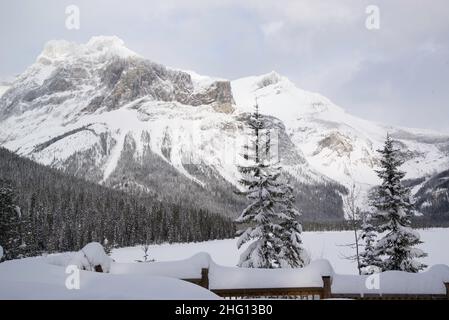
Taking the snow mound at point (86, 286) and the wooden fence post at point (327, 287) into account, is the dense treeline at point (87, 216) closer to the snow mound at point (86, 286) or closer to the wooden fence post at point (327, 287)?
the wooden fence post at point (327, 287)

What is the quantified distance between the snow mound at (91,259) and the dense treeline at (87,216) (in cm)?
6745

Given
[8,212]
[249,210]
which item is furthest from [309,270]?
[8,212]

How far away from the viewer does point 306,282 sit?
1260 centimetres

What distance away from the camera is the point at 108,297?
540cm

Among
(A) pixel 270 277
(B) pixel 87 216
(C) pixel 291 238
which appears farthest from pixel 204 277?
(B) pixel 87 216

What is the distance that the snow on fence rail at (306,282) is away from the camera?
12.5m

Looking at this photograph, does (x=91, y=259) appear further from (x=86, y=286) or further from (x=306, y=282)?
(x=86, y=286)

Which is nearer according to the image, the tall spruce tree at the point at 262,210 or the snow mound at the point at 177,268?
the snow mound at the point at 177,268

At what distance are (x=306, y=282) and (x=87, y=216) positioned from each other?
9486cm

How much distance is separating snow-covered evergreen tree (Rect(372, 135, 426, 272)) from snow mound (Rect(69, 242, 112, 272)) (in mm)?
14513

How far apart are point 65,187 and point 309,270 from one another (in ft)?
395

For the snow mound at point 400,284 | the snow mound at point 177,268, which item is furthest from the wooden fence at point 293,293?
the snow mound at point 177,268

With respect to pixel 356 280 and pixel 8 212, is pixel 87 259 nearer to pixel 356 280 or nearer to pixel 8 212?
pixel 356 280

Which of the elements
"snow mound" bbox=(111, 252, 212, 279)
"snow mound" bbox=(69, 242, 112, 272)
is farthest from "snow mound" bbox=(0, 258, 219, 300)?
"snow mound" bbox=(111, 252, 212, 279)
